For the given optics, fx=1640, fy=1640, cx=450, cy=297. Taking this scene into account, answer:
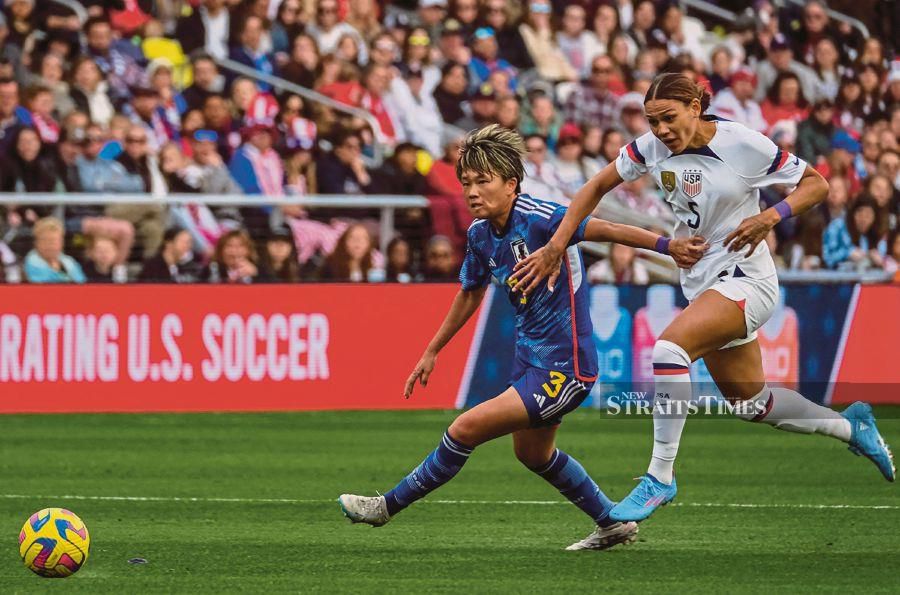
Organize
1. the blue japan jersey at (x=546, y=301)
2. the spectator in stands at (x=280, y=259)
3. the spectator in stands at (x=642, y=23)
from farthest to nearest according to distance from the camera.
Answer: the spectator in stands at (x=642, y=23), the spectator in stands at (x=280, y=259), the blue japan jersey at (x=546, y=301)

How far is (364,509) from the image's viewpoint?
302 inches

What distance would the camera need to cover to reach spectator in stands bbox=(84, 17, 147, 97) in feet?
56.9

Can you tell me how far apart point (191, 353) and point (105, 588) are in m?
8.46

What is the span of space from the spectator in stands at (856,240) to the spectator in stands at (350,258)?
17.6 ft

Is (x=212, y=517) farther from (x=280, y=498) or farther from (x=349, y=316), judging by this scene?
(x=349, y=316)

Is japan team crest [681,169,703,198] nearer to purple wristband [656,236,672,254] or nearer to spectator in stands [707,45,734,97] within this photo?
purple wristband [656,236,672,254]

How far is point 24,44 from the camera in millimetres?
17312

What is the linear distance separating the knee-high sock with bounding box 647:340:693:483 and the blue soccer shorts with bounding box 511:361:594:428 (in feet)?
1.86

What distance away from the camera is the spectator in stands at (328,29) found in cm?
1894

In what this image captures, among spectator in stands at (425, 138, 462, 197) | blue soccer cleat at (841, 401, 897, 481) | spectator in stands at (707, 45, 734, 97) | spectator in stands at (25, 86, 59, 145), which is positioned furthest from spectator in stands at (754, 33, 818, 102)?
blue soccer cleat at (841, 401, 897, 481)

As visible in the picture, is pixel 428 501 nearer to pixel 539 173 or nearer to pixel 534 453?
pixel 534 453

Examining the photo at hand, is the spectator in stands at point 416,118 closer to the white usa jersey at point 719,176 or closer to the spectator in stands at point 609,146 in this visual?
the spectator in stands at point 609,146

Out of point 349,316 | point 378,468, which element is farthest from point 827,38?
point 378,468

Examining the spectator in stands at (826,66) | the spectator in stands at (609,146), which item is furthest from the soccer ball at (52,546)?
the spectator in stands at (826,66)
